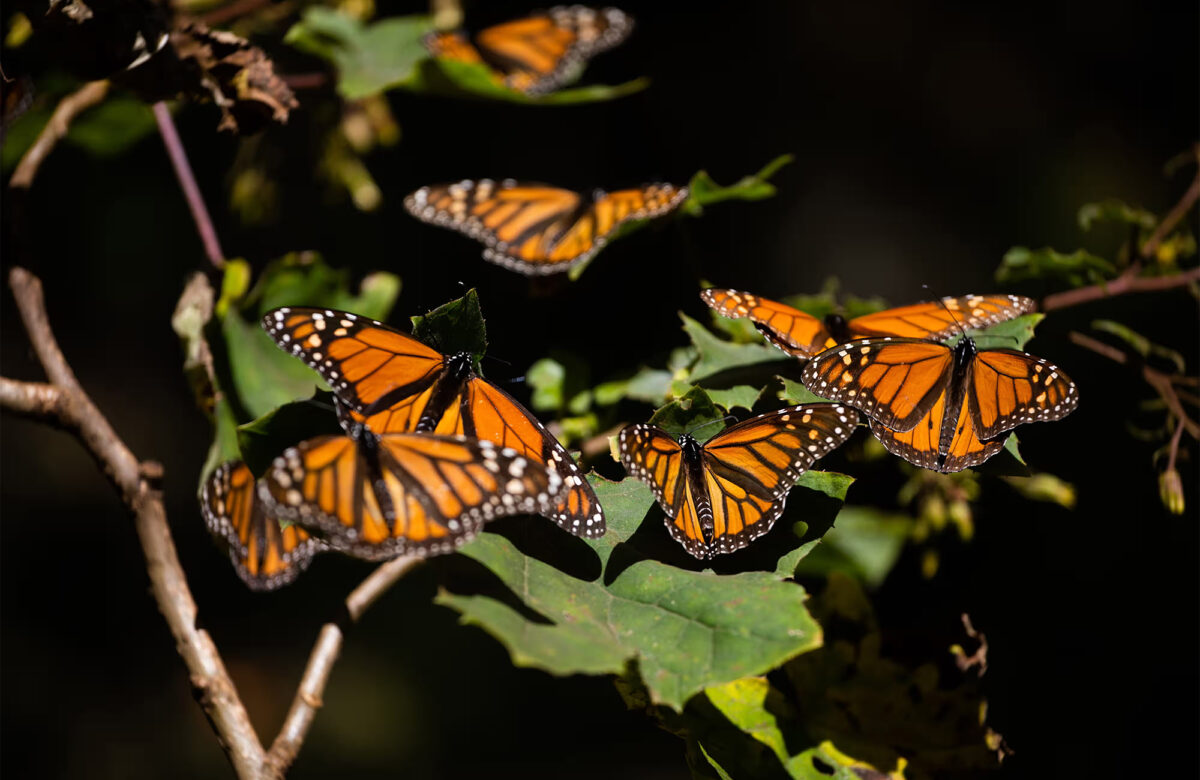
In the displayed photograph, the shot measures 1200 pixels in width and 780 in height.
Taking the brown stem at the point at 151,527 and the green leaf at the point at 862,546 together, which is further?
the green leaf at the point at 862,546

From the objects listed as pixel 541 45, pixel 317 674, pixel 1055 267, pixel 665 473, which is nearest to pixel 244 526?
pixel 317 674

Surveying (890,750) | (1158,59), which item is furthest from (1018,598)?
(1158,59)

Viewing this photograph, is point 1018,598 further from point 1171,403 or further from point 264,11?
point 264,11

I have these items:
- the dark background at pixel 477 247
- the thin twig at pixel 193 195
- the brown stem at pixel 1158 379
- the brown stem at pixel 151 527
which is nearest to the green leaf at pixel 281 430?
the brown stem at pixel 151 527

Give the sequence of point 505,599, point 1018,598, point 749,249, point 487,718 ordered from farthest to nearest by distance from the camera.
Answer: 1. point 487,718
2. point 749,249
3. point 1018,598
4. point 505,599

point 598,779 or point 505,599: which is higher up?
point 505,599

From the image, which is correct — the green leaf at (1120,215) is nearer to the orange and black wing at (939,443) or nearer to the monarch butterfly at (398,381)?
the orange and black wing at (939,443)
